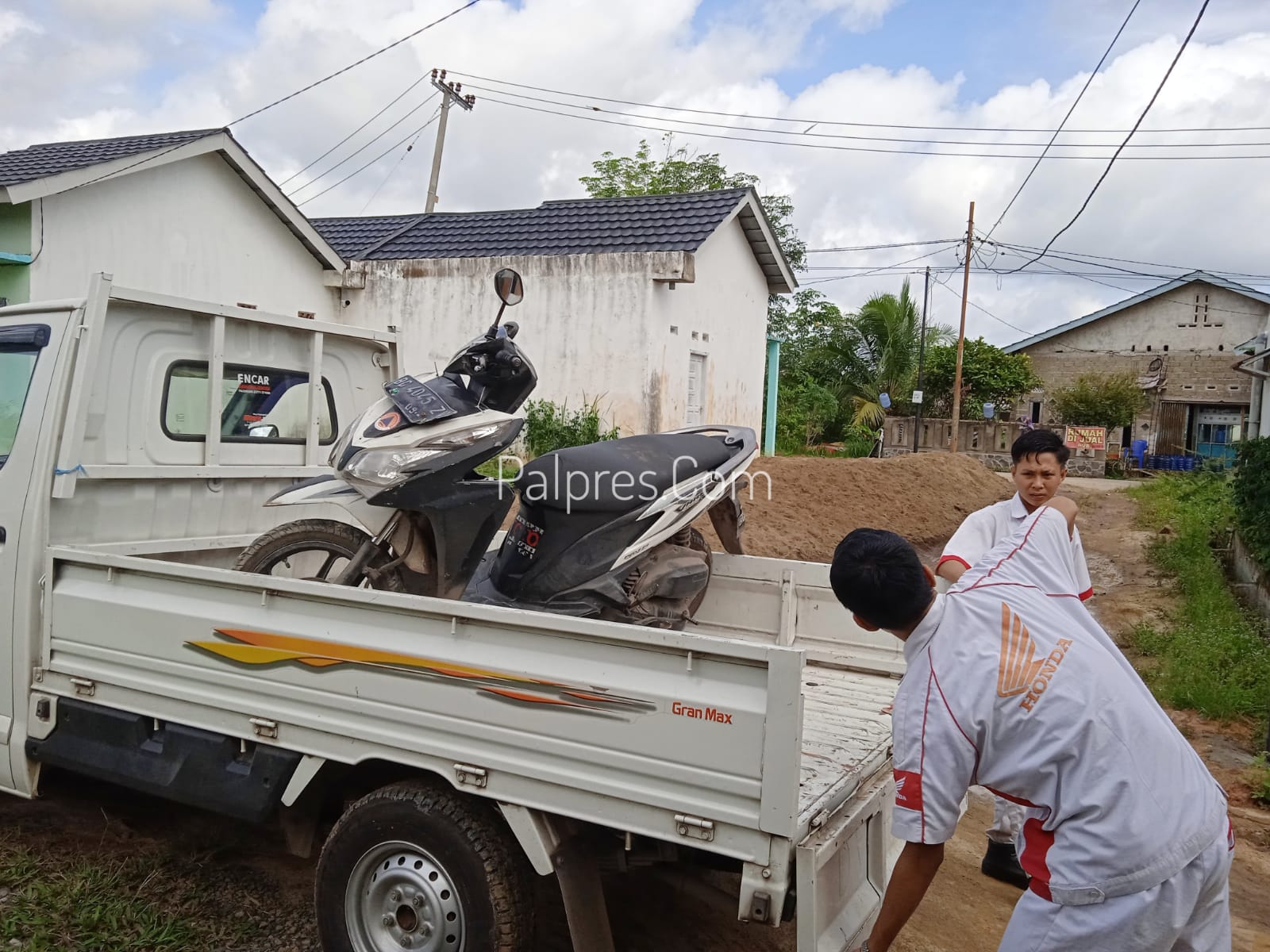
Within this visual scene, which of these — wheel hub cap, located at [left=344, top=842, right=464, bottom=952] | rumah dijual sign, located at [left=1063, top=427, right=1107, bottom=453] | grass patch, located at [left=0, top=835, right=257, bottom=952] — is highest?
rumah dijual sign, located at [left=1063, top=427, right=1107, bottom=453]

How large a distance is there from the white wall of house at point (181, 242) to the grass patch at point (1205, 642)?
34.3ft

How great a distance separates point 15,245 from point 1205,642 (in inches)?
471

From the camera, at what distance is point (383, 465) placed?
3803 millimetres

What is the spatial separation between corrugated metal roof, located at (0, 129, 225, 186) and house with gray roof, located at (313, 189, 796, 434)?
3125mm

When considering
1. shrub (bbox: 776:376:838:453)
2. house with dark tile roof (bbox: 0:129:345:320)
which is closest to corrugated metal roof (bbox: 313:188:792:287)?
house with dark tile roof (bbox: 0:129:345:320)

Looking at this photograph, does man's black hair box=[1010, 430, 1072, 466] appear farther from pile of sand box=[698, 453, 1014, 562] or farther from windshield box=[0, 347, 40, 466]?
pile of sand box=[698, 453, 1014, 562]

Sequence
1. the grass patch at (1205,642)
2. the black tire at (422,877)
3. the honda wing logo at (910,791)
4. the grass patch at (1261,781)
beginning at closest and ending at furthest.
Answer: the honda wing logo at (910,791), the black tire at (422,877), the grass patch at (1261,781), the grass patch at (1205,642)

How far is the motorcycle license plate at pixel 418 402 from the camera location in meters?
3.90

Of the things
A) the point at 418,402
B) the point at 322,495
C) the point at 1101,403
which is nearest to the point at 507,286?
the point at 418,402

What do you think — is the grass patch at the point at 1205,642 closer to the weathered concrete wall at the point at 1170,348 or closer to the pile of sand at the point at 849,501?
the pile of sand at the point at 849,501

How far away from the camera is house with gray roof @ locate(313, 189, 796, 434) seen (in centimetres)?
1323

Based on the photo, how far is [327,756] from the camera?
2.95 metres

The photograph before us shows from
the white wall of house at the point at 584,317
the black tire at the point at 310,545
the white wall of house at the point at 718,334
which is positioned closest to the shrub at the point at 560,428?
the white wall of house at the point at 584,317

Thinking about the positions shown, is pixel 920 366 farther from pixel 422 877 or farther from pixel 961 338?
pixel 422 877
